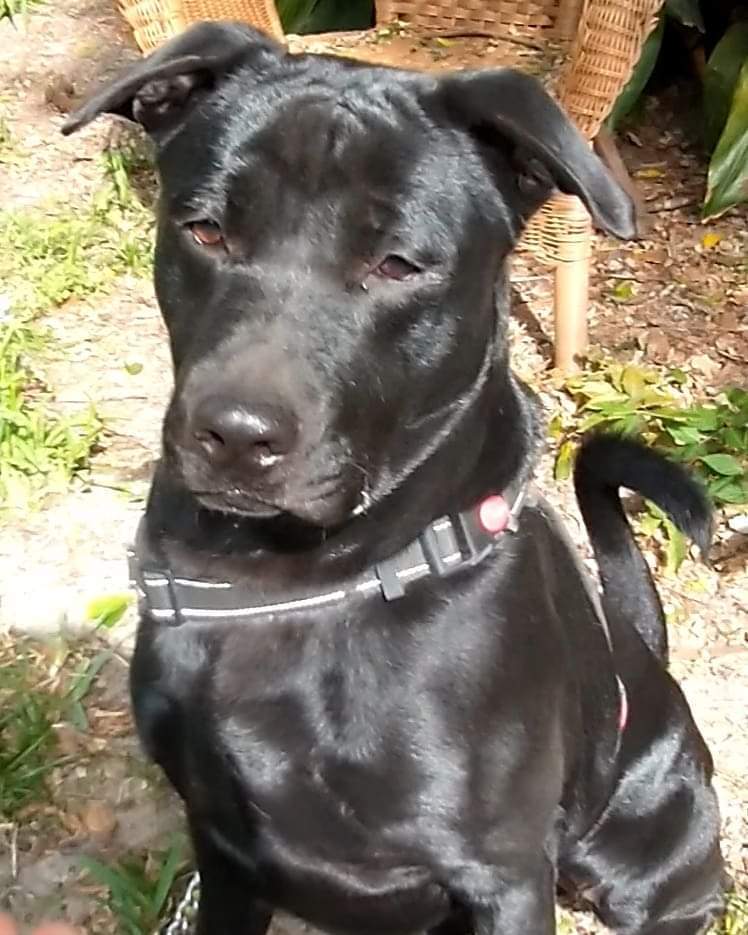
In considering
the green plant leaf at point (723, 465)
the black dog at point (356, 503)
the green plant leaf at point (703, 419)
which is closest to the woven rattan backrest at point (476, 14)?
the green plant leaf at point (703, 419)

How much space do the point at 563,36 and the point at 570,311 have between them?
661 mm

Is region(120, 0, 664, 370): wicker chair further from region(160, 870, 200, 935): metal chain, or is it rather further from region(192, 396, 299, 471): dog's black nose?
region(192, 396, 299, 471): dog's black nose

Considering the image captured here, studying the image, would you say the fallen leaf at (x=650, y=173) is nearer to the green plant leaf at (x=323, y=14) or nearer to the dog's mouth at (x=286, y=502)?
the green plant leaf at (x=323, y=14)

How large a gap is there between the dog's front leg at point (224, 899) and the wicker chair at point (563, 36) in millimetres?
1236

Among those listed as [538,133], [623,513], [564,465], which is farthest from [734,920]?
[538,133]

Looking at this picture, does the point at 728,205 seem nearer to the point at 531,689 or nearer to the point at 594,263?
the point at 594,263

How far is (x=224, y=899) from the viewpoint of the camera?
67.0 inches

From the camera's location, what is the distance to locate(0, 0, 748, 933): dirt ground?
2.12m

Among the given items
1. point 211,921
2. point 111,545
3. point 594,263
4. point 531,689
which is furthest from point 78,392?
point 531,689

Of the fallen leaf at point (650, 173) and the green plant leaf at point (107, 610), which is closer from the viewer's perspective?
the green plant leaf at point (107, 610)

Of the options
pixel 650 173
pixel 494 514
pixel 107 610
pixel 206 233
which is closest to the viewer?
pixel 206 233

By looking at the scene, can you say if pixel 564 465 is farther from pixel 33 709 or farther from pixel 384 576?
Answer: pixel 384 576

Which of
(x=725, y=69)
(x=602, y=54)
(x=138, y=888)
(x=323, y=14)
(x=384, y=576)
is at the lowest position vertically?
(x=138, y=888)

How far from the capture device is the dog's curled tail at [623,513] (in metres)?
1.72
